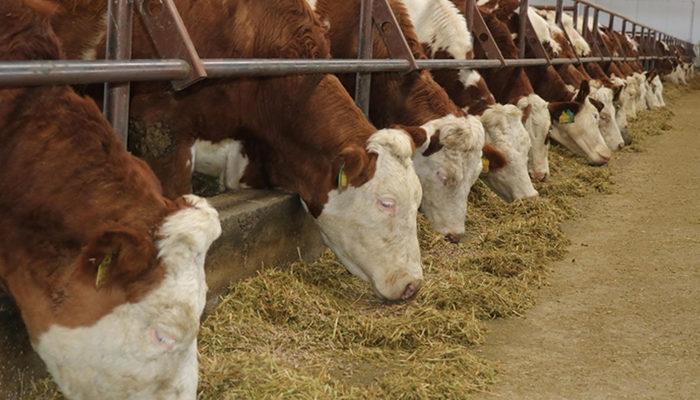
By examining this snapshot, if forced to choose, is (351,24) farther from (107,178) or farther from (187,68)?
(107,178)

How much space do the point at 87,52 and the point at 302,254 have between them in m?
1.73

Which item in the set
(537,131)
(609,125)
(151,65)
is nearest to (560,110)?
(537,131)

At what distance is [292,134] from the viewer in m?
5.34

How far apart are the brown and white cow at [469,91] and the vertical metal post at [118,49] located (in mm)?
4706

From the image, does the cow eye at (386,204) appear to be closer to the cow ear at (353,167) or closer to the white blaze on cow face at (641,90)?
the cow ear at (353,167)

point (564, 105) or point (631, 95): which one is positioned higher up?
point (564, 105)

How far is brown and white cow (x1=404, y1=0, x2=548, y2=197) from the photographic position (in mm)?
7895

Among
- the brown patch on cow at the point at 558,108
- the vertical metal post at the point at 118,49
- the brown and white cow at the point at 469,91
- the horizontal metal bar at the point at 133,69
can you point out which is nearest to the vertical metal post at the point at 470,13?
the brown and white cow at the point at 469,91

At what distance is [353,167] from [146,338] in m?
2.30

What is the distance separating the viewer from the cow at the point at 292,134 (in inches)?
195

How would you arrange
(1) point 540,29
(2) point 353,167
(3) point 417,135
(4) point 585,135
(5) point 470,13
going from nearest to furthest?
(2) point 353,167, (3) point 417,135, (5) point 470,13, (1) point 540,29, (4) point 585,135

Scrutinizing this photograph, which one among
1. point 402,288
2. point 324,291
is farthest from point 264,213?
point 402,288

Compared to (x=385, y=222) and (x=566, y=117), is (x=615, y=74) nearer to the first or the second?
(x=566, y=117)

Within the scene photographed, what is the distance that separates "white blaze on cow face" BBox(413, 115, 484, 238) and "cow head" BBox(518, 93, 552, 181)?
3039mm
